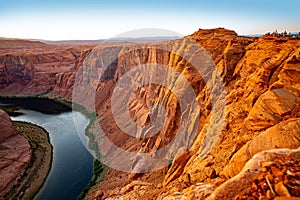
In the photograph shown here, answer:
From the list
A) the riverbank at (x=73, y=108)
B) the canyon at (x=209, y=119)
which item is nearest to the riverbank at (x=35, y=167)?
the riverbank at (x=73, y=108)

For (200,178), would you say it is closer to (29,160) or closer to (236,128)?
(236,128)

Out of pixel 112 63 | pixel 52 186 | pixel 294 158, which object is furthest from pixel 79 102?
pixel 294 158

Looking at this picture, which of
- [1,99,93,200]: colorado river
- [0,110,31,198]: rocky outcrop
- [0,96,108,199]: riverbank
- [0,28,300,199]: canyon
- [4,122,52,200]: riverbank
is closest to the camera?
[0,28,300,199]: canyon

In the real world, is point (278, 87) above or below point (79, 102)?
above

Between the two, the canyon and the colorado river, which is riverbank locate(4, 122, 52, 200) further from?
the canyon

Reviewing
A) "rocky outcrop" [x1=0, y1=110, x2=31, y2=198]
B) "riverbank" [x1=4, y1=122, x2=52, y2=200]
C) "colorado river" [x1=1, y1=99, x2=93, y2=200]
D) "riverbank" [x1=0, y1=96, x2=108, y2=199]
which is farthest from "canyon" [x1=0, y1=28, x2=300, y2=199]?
"rocky outcrop" [x1=0, y1=110, x2=31, y2=198]
